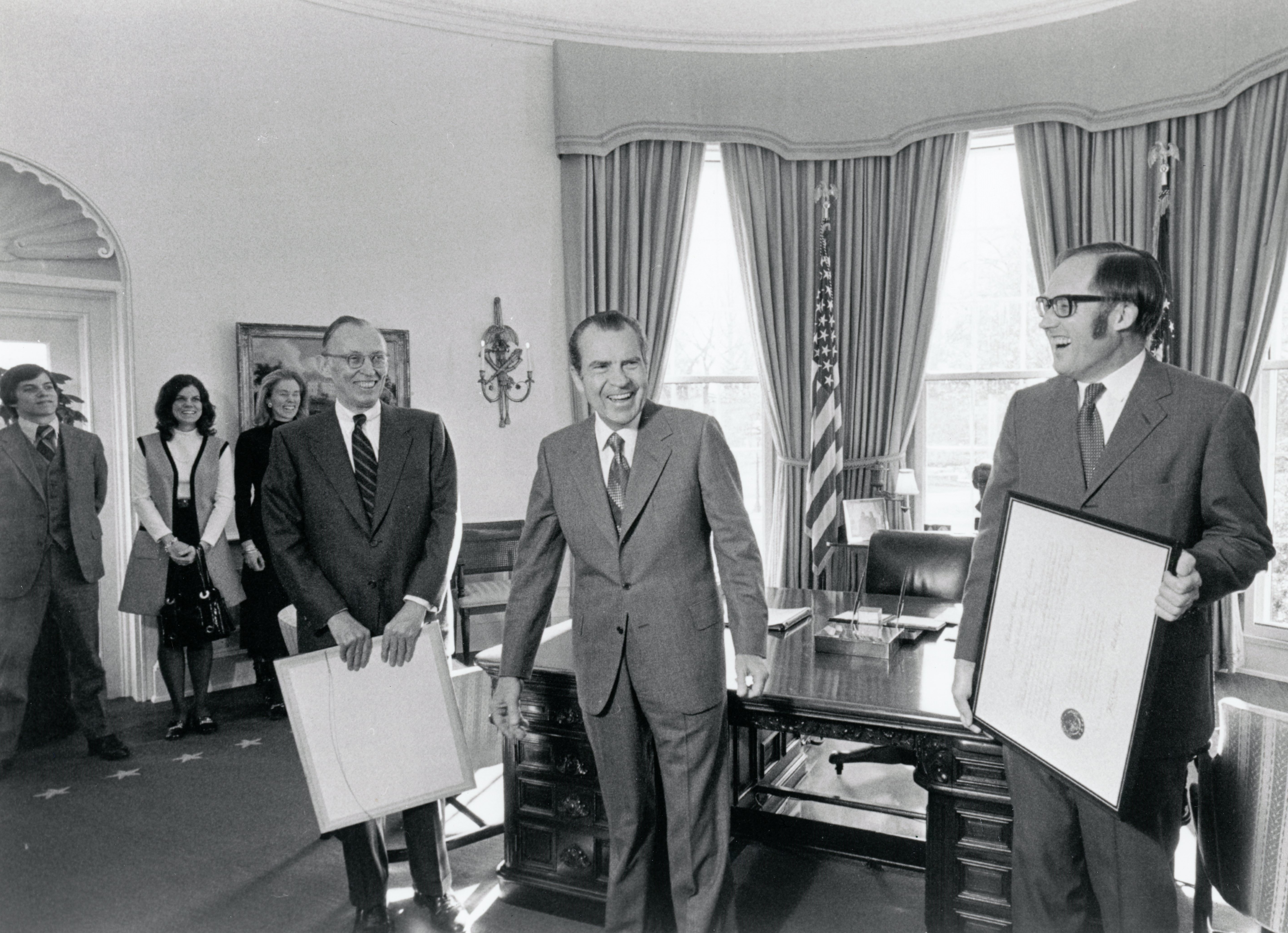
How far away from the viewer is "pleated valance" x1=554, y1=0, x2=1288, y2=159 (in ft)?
17.5

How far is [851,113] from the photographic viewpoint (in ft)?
20.3

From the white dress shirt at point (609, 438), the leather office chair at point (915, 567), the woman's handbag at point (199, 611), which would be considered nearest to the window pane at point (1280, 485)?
the leather office chair at point (915, 567)

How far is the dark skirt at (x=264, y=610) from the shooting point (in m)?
4.93

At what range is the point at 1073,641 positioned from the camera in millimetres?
1646

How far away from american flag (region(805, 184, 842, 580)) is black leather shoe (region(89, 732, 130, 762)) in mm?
3896

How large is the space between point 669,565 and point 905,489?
162 inches

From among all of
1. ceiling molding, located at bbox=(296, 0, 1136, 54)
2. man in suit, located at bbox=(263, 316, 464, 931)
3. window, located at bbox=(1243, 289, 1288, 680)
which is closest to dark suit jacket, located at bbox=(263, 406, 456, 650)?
man in suit, located at bbox=(263, 316, 464, 931)

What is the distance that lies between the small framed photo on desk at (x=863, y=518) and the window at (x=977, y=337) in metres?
0.44

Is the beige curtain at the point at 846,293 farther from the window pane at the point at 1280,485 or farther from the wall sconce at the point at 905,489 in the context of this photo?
the window pane at the point at 1280,485

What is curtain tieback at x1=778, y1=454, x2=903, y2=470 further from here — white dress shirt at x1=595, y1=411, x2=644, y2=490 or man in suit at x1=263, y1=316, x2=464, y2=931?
white dress shirt at x1=595, y1=411, x2=644, y2=490

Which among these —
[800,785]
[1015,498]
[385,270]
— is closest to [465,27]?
[385,270]

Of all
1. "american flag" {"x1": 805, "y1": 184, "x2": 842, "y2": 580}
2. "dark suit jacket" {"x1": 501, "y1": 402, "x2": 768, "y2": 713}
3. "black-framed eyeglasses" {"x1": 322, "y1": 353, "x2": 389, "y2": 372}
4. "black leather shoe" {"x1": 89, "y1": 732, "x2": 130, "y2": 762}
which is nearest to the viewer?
"dark suit jacket" {"x1": 501, "y1": 402, "x2": 768, "y2": 713}

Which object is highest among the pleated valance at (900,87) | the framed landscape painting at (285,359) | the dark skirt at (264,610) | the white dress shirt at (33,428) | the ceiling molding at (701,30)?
the ceiling molding at (701,30)

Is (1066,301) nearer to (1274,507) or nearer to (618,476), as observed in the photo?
(618,476)
